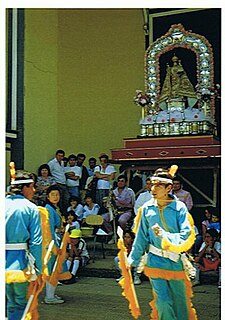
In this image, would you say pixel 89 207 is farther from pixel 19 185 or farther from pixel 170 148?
pixel 19 185

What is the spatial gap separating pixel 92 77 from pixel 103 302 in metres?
5.75

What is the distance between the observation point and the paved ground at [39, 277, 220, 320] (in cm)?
535

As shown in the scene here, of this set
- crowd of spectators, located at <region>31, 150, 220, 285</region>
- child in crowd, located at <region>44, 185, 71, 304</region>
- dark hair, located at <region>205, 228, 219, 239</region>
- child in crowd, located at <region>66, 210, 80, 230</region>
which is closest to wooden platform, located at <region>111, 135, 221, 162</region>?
crowd of spectators, located at <region>31, 150, 220, 285</region>

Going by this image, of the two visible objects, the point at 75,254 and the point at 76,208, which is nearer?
the point at 75,254

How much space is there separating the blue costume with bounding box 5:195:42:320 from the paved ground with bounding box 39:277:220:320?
1004 millimetres

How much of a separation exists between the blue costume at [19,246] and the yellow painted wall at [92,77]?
5.88 metres

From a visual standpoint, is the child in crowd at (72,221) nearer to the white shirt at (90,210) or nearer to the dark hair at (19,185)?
the white shirt at (90,210)

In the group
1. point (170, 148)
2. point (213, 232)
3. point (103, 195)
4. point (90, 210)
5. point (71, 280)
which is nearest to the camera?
point (213, 232)

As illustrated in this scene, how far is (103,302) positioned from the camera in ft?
19.1

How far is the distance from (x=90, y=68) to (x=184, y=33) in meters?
2.10

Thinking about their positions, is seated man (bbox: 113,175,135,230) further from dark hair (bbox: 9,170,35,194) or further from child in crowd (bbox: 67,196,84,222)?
dark hair (bbox: 9,170,35,194)

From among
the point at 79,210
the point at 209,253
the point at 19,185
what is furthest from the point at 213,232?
the point at 19,185

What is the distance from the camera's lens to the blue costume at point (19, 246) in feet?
14.0

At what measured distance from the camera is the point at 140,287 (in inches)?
254
